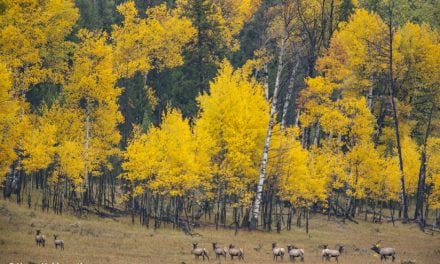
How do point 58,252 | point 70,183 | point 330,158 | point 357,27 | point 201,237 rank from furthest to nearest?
point 357,27 → point 330,158 → point 70,183 → point 201,237 → point 58,252

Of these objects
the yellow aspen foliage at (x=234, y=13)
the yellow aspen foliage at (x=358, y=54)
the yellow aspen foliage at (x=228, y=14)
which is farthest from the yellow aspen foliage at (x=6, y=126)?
the yellow aspen foliage at (x=234, y=13)

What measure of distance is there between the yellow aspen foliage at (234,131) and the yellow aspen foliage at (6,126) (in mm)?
13071

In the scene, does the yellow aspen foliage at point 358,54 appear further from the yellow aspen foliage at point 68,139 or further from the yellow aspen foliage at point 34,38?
the yellow aspen foliage at point 34,38

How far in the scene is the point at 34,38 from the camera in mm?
39406

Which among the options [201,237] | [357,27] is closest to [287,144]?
[201,237]

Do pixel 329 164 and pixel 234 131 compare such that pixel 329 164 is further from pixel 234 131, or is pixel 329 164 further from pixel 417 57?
pixel 417 57

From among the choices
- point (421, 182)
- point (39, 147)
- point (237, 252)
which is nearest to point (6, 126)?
point (39, 147)

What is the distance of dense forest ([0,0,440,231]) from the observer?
3800 centimetres

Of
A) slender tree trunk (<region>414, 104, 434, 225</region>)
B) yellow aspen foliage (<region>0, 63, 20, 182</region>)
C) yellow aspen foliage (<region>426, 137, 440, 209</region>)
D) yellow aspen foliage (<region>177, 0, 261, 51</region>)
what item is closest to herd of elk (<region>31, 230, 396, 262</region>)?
yellow aspen foliage (<region>0, 63, 20, 182</region>)

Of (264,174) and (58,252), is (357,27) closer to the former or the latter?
(264,174)

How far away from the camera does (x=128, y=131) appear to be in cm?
5638

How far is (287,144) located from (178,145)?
7.88m

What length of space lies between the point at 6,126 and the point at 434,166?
115 feet

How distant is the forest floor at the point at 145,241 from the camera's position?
26.4 meters
